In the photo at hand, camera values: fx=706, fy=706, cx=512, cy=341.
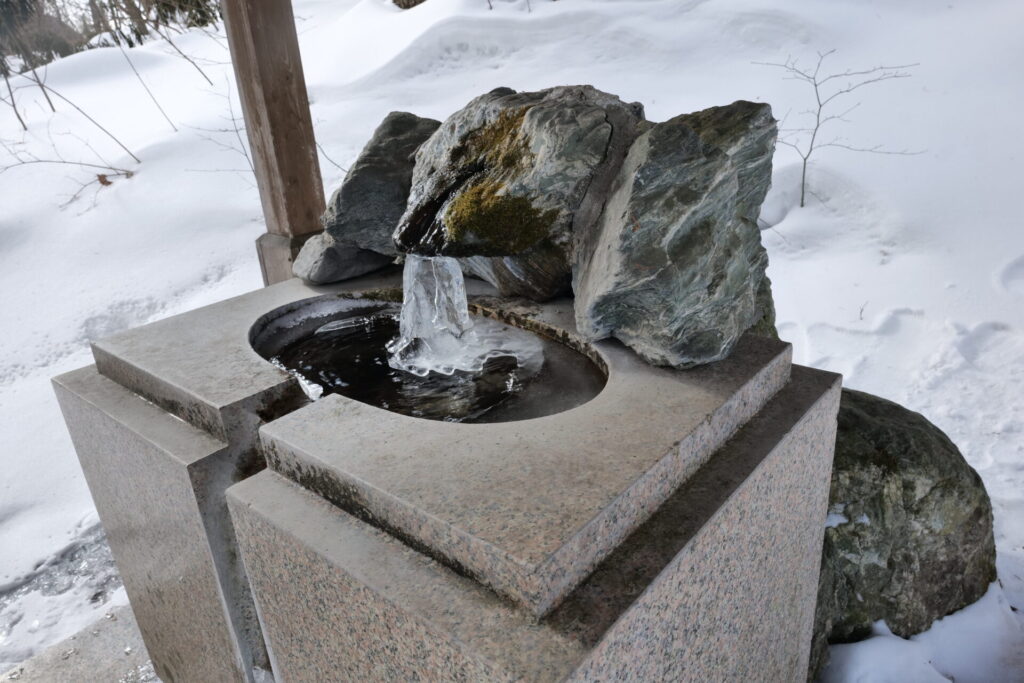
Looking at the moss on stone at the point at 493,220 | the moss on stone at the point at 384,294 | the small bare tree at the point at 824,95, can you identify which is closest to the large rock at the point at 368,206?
the moss on stone at the point at 384,294

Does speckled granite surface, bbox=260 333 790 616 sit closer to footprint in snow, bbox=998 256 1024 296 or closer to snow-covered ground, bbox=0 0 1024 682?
snow-covered ground, bbox=0 0 1024 682

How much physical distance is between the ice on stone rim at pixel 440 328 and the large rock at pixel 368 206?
27cm

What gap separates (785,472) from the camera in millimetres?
1582

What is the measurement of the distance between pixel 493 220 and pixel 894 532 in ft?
5.10

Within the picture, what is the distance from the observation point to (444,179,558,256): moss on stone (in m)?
1.71

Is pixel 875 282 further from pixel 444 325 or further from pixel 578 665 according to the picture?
pixel 578 665

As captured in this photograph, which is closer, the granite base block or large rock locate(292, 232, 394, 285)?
the granite base block

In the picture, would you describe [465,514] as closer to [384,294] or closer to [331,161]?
[384,294]

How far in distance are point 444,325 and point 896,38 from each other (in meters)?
6.34

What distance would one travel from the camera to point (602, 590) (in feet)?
3.60

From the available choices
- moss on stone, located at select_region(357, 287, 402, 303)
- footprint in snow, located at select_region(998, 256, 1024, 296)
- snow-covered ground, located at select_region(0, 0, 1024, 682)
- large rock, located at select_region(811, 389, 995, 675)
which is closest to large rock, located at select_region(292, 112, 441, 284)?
moss on stone, located at select_region(357, 287, 402, 303)

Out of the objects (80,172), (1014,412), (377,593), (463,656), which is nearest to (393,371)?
(377,593)

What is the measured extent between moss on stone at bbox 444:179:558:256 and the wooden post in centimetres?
201

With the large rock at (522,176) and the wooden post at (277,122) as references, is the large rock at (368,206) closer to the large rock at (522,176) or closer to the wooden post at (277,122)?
the large rock at (522,176)
